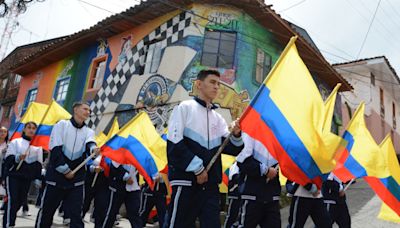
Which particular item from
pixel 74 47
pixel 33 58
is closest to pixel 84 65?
pixel 74 47

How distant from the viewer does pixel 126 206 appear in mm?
7215

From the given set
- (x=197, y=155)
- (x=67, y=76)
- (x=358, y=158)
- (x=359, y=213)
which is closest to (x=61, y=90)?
(x=67, y=76)

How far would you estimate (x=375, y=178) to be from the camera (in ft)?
22.4

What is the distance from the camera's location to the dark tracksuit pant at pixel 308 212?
579 centimetres

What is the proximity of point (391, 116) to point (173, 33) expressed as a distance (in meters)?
18.6

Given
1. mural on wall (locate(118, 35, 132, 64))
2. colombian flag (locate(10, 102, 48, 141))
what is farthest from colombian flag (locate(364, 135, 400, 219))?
mural on wall (locate(118, 35, 132, 64))

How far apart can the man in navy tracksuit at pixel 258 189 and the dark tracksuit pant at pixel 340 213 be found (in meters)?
2.43

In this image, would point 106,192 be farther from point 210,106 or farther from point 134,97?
point 134,97

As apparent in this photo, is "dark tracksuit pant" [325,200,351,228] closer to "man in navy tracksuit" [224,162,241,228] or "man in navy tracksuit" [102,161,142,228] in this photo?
"man in navy tracksuit" [224,162,241,228]

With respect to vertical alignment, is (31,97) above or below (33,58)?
below

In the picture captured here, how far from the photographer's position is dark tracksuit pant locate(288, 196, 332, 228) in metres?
5.79

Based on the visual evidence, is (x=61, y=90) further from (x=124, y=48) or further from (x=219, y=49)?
(x=219, y=49)

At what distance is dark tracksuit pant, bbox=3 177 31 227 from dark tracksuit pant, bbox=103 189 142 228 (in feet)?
4.79

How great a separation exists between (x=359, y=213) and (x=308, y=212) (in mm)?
5882
